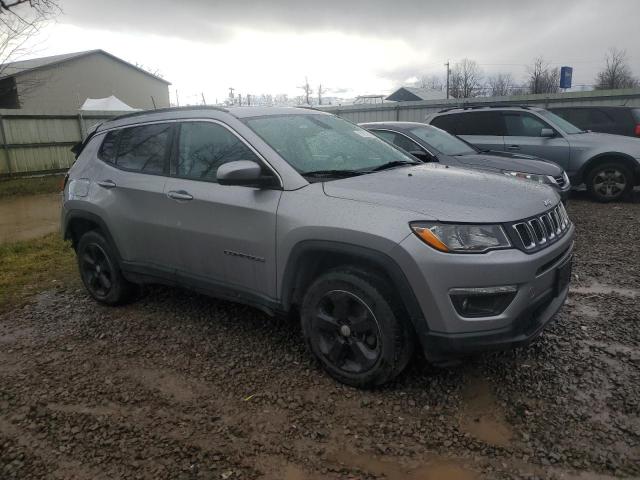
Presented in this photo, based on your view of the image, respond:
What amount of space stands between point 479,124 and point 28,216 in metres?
8.94

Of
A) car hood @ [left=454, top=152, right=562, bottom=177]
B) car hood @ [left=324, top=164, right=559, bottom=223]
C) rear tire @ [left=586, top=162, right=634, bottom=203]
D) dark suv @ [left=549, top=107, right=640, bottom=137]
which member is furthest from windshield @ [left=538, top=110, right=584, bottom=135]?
car hood @ [left=324, top=164, right=559, bottom=223]

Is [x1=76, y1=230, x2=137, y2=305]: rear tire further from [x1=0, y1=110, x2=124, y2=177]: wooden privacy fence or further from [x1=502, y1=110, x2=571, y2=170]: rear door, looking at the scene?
[x1=0, y1=110, x2=124, y2=177]: wooden privacy fence

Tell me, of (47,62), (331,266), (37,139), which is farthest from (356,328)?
(47,62)

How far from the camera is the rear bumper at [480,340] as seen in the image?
8.87 ft

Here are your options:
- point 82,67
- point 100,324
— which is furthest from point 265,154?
point 82,67

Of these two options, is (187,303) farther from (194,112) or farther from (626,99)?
(626,99)

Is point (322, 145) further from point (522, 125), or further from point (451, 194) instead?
point (522, 125)

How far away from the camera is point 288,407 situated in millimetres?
3004

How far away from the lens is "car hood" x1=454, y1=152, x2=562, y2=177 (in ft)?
23.1

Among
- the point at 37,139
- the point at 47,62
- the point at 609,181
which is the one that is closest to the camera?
the point at 609,181

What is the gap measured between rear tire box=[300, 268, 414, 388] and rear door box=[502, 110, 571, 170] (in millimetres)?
7523

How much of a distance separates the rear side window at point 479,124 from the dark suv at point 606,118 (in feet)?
8.07

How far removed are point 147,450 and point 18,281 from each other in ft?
13.4

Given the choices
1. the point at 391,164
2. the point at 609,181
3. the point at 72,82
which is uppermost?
the point at 72,82
